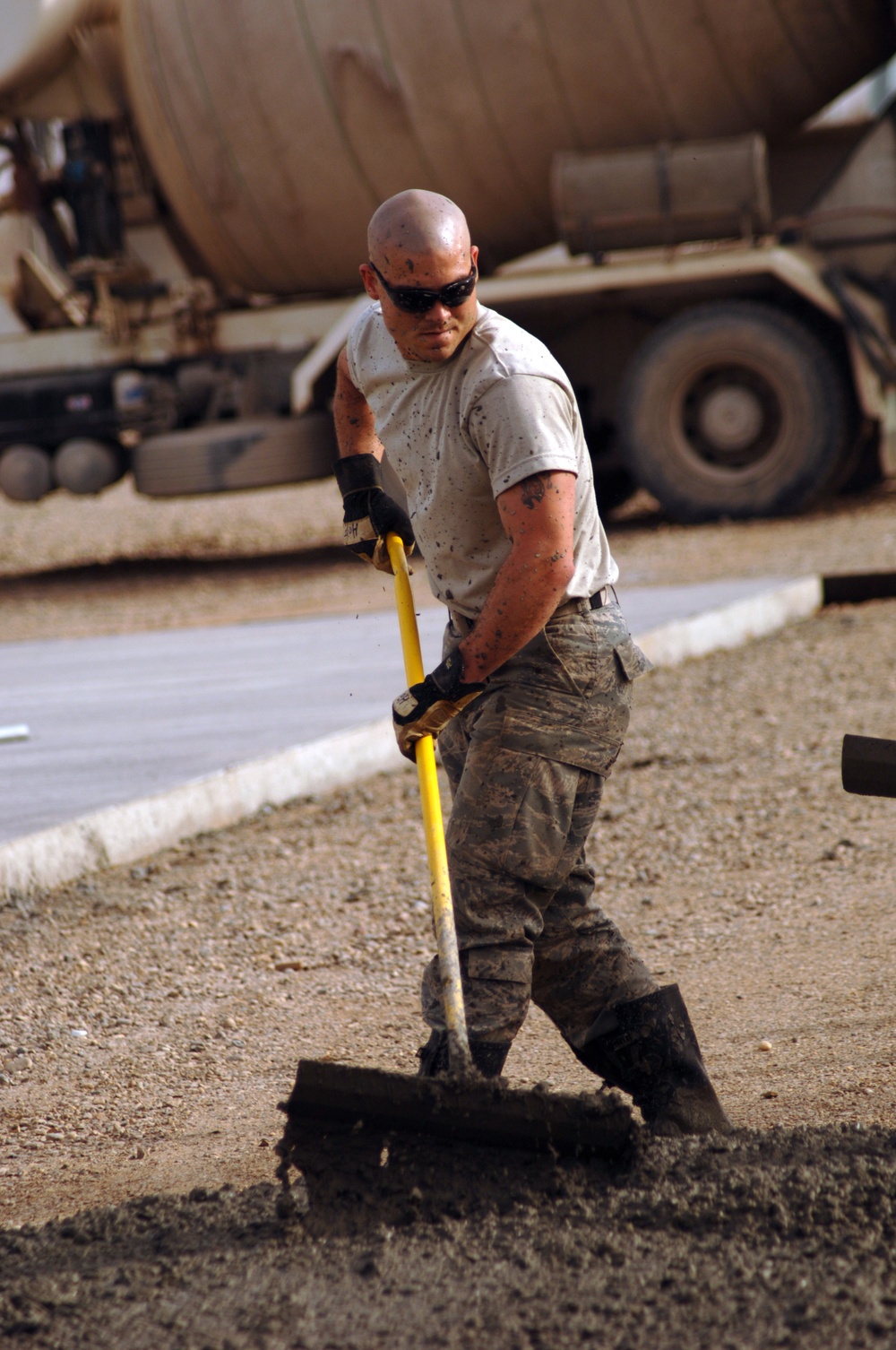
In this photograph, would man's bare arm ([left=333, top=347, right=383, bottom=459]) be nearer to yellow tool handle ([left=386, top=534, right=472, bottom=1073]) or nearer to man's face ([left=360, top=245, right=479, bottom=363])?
man's face ([left=360, top=245, right=479, bottom=363])

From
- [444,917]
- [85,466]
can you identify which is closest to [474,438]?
[444,917]

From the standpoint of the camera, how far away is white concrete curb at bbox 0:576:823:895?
160 inches

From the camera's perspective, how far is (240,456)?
10.4 m

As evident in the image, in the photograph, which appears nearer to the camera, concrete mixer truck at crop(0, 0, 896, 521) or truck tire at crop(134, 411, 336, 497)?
concrete mixer truck at crop(0, 0, 896, 521)

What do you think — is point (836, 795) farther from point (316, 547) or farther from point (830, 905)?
point (316, 547)

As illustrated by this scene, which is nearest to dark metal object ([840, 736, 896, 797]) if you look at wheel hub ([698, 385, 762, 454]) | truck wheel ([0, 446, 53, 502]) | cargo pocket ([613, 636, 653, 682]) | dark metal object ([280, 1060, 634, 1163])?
cargo pocket ([613, 636, 653, 682])

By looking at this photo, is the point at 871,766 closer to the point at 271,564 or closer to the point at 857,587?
the point at 857,587

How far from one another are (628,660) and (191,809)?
2264 mm

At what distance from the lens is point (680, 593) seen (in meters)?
8.02

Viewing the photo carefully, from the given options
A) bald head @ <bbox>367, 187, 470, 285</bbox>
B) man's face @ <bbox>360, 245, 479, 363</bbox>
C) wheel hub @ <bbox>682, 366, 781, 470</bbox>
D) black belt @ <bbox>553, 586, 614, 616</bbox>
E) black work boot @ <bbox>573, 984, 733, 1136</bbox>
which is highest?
bald head @ <bbox>367, 187, 470, 285</bbox>

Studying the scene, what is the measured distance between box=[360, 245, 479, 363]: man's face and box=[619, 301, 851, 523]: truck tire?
810 centimetres

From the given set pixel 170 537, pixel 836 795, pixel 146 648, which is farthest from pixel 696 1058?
pixel 170 537

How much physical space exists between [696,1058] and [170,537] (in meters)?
12.7

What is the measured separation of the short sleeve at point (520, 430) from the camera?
2328mm
